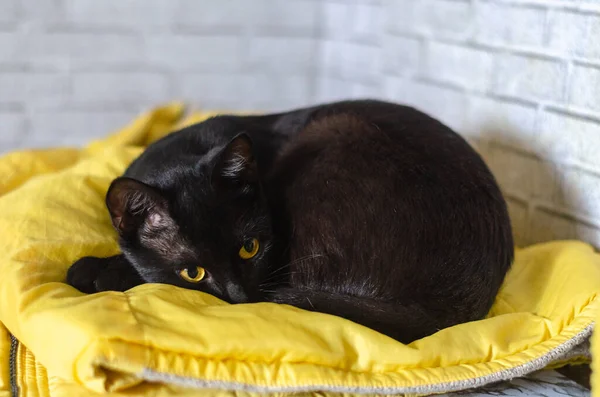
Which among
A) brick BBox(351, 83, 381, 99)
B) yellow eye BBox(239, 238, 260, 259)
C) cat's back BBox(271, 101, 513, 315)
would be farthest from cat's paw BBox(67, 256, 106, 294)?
brick BBox(351, 83, 381, 99)

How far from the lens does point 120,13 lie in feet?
8.09

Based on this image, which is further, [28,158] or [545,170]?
[28,158]

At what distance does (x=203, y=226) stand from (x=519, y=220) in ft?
2.92

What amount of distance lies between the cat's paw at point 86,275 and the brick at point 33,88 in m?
1.40

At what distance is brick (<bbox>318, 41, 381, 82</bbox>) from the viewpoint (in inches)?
94.6

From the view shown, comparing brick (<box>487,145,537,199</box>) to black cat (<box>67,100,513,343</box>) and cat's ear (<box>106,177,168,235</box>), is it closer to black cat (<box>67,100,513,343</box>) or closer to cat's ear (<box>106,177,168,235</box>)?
black cat (<box>67,100,513,343</box>)

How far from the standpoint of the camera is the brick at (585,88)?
1425mm

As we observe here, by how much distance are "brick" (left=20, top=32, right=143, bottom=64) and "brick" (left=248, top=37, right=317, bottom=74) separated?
1.50ft

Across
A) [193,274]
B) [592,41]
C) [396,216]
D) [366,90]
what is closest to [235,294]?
[193,274]

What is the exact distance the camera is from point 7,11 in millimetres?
2352

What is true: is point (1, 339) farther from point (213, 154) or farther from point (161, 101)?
point (161, 101)

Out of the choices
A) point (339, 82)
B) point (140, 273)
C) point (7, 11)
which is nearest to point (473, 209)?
point (140, 273)

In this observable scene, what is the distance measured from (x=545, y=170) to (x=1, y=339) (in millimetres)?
1245

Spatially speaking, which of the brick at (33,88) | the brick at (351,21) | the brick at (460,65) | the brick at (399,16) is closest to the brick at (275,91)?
the brick at (351,21)
